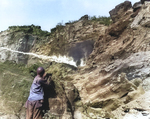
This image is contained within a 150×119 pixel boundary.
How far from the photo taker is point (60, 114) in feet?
19.5

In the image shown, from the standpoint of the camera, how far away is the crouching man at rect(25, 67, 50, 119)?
550 centimetres

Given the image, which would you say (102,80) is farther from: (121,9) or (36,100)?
(121,9)

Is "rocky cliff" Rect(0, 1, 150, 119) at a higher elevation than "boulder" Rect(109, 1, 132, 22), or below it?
below

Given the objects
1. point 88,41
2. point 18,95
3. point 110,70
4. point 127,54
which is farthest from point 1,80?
point 88,41

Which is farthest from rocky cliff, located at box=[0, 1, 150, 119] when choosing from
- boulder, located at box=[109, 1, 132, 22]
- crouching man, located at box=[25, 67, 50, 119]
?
crouching man, located at box=[25, 67, 50, 119]

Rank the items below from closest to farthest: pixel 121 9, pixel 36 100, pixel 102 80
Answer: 1. pixel 36 100
2. pixel 102 80
3. pixel 121 9

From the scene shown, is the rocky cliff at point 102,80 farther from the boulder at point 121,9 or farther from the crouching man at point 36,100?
the crouching man at point 36,100

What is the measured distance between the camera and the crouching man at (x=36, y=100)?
18.0ft

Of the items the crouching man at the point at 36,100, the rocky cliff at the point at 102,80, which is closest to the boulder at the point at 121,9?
the rocky cliff at the point at 102,80

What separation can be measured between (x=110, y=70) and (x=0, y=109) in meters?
4.82

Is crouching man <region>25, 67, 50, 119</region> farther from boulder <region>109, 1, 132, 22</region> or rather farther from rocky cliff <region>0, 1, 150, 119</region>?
boulder <region>109, 1, 132, 22</region>

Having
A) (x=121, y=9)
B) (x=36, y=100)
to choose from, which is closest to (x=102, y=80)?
(x=36, y=100)

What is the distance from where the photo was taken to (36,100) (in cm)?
569

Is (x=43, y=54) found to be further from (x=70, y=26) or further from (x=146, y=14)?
(x=146, y=14)
